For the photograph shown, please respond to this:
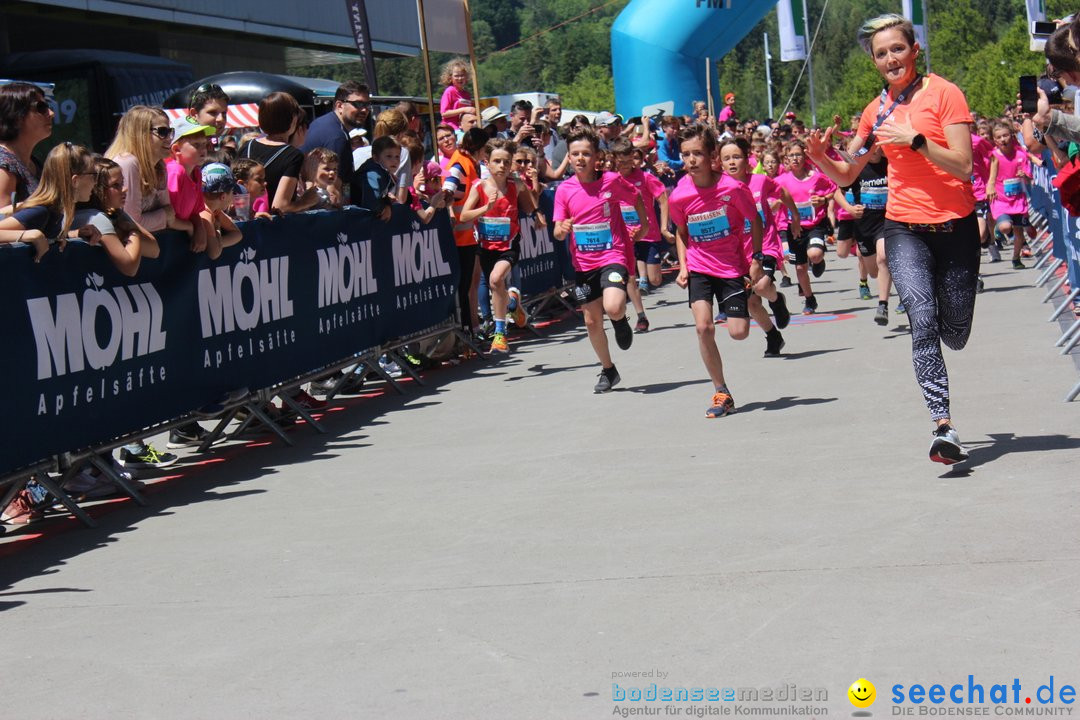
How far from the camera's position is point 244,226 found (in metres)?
9.84

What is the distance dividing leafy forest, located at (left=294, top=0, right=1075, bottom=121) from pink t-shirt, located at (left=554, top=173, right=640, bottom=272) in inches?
766

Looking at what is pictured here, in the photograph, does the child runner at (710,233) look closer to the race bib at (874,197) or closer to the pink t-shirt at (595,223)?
the pink t-shirt at (595,223)

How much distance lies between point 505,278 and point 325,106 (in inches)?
441

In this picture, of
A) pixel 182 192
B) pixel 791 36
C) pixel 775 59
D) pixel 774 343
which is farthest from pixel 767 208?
pixel 775 59

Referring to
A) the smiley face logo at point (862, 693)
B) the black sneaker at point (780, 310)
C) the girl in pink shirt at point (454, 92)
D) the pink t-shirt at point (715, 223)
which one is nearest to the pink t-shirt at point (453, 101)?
the girl in pink shirt at point (454, 92)

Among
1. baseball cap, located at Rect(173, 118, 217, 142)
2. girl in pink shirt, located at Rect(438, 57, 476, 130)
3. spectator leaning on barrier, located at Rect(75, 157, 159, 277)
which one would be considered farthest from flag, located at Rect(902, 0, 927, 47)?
spectator leaning on barrier, located at Rect(75, 157, 159, 277)

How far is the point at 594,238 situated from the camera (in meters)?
11.6

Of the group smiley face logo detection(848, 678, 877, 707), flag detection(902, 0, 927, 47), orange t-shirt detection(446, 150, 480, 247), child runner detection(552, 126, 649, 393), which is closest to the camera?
smiley face logo detection(848, 678, 877, 707)

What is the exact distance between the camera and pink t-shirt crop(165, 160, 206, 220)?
9188 millimetres

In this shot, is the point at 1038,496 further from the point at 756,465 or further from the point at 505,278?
the point at 505,278

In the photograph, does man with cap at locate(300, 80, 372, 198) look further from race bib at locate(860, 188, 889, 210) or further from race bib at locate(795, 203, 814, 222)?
race bib at locate(795, 203, 814, 222)

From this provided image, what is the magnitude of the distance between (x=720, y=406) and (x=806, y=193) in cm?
726

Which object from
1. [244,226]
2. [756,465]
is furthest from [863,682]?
[244,226]

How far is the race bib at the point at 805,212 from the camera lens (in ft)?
53.0
